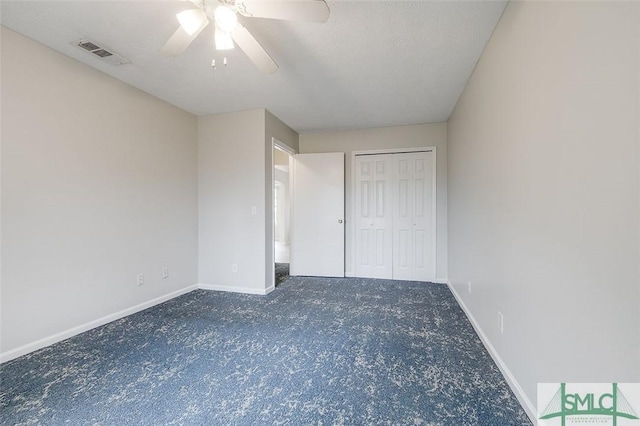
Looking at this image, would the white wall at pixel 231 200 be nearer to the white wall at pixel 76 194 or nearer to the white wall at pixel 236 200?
the white wall at pixel 236 200

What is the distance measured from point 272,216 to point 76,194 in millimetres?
1948

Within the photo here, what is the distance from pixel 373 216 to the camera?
407cm

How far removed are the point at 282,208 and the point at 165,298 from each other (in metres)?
5.75

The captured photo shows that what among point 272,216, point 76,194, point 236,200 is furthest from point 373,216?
point 76,194

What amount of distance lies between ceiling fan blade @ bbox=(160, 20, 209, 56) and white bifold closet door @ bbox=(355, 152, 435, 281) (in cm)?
293

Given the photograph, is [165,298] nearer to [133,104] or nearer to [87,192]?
[87,192]

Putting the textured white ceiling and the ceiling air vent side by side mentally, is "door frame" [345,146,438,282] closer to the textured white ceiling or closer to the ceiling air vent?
the textured white ceiling

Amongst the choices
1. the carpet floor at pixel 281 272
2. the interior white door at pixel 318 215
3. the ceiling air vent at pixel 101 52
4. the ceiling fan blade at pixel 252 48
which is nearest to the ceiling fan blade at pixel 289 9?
the ceiling fan blade at pixel 252 48

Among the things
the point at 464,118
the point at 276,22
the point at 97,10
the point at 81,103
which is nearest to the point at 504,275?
the point at 464,118

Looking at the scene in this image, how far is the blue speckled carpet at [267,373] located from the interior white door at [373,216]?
1.35m

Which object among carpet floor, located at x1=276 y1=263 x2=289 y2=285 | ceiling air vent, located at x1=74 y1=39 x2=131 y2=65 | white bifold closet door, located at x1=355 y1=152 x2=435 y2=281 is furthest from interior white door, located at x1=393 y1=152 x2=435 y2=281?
ceiling air vent, located at x1=74 y1=39 x2=131 y2=65

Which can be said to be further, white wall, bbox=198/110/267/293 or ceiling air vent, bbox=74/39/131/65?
white wall, bbox=198/110/267/293

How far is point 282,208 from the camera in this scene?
28.4ft

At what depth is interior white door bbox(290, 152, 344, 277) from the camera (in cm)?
408
